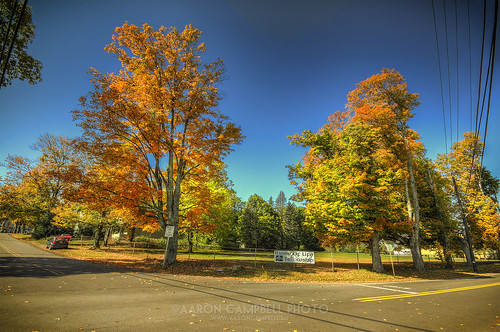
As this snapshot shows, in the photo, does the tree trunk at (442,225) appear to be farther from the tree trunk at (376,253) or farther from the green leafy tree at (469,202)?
the tree trunk at (376,253)

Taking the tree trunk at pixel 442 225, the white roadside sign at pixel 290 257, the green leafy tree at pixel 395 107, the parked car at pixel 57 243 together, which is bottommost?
the parked car at pixel 57 243

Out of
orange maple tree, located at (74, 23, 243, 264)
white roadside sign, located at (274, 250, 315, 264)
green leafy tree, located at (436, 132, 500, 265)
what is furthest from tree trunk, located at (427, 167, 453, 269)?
orange maple tree, located at (74, 23, 243, 264)

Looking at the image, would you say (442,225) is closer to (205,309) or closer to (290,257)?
(290,257)

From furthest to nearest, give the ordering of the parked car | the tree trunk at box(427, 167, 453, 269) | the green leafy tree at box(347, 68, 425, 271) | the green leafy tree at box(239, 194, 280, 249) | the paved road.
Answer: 1. the green leafy tree at box(239, 194, 280, 249)
2. the parked car
3. the tree trunk at box(427, 167, 453, 269)
4. the green leafy tree at box(347, 68, 425, 271)
5. the paved road

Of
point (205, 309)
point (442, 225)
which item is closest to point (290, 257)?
point (205, 309)

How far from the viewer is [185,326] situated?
4.78 m

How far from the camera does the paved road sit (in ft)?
16.0

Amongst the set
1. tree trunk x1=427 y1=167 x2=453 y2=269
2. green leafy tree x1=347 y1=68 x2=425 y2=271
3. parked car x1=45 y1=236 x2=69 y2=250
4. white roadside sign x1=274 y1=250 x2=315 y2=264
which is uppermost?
green leafy tree x1=347 y1=68 x2=425 y2=271

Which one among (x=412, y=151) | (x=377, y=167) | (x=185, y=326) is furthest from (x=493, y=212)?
(x=185, y=326)

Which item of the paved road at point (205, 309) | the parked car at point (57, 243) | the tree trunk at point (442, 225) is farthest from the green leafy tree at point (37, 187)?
the tree trunk at point (442, 225)

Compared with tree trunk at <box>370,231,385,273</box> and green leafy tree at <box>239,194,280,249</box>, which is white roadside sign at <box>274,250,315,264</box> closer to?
tree trunk at <box>370,231,385,273</box>

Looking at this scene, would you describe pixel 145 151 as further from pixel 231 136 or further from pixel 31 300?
pixel 31 300

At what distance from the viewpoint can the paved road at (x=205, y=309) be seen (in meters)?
4.87

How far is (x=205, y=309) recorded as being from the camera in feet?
19.8
